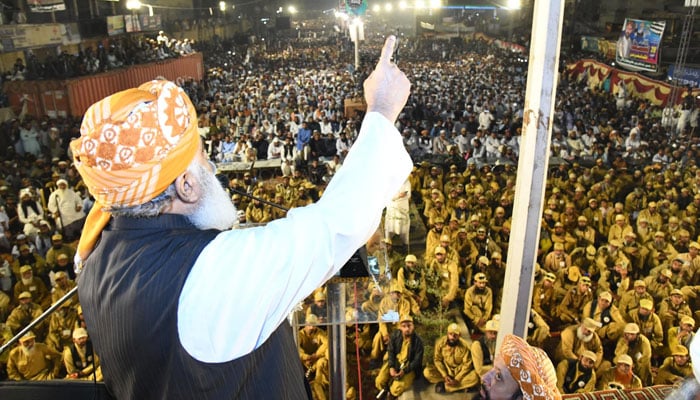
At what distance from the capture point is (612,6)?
16.7 meters

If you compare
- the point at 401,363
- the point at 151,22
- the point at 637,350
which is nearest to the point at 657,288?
the point at 637,350

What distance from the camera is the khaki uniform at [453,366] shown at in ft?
15.4

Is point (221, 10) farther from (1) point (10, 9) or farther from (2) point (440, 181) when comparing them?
(2) point (440, 181)

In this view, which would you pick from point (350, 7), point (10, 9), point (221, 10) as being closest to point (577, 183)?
point (350, 7)

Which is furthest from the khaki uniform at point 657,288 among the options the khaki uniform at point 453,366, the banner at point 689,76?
the banner at point 689,76

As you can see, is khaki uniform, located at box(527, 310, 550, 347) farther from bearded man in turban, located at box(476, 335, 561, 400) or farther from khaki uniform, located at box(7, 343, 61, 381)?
khaki uniform, located at box(7, 343, 61, 381)

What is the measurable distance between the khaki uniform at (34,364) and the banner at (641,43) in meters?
12.6

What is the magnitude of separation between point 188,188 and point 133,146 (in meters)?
0.13

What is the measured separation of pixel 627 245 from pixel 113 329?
6770 mm

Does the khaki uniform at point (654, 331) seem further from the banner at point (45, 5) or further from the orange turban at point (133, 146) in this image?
the banner at point (45, 5)

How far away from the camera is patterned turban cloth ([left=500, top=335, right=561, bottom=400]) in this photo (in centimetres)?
218

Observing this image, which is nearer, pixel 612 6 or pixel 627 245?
pixel 627 245

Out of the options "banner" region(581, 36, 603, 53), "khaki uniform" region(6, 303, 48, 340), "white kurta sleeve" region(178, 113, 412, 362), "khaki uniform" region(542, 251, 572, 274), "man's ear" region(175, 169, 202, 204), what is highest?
"man's ear" region(175, 169, 202, 204)

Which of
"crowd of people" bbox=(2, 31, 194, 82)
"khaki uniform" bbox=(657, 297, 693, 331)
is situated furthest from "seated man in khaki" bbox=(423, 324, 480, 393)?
"crowd of people" bbox=(2, 31, 194, 82)
